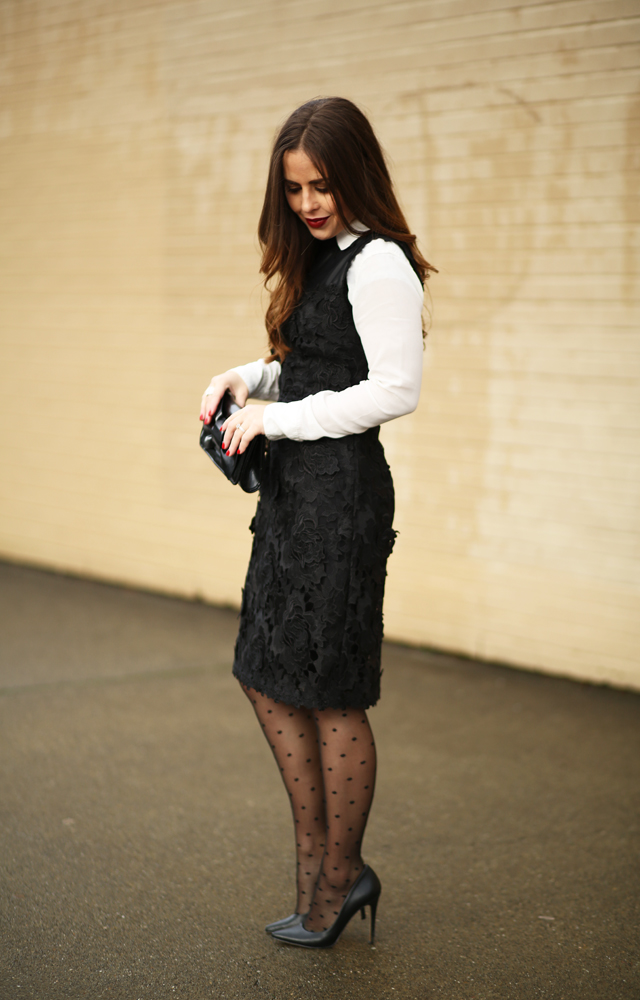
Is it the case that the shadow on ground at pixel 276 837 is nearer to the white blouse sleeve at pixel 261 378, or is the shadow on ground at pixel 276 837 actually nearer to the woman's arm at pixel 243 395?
the woman's arm at pixel 243 395

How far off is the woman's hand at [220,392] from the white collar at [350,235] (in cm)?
39

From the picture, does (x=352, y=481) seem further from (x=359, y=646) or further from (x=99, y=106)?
(x=99, y=106)

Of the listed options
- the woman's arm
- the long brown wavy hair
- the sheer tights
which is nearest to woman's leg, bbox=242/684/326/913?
the sheer tights

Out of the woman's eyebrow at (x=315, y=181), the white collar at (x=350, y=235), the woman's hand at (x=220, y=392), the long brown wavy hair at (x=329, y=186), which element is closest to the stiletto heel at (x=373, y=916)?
the woman's hand at (x=220, y=392)

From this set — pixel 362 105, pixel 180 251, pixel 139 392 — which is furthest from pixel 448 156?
pixel 139 392

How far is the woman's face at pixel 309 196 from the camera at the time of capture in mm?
1799

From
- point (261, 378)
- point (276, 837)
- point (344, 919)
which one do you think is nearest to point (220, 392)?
point (261, 378)

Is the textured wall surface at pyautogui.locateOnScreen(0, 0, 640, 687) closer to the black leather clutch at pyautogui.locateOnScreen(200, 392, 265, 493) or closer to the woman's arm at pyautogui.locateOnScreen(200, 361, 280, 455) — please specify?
the woman's arm at pyautogui.locateOnScreen(200, 361, 280, 455)

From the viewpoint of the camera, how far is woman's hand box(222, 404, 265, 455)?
1.87 meters

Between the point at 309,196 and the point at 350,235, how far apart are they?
0.42ft

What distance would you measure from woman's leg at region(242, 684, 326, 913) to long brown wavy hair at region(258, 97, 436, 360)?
87cm

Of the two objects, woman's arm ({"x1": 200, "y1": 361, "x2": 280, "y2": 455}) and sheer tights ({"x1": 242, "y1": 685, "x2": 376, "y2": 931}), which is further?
sheer tights ({"x1": 242, "y1": 685, "x2": 376, "y2": 931})

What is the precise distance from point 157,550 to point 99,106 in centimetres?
273

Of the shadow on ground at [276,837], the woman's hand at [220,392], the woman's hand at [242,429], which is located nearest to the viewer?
the woman's hand at [242,429]
